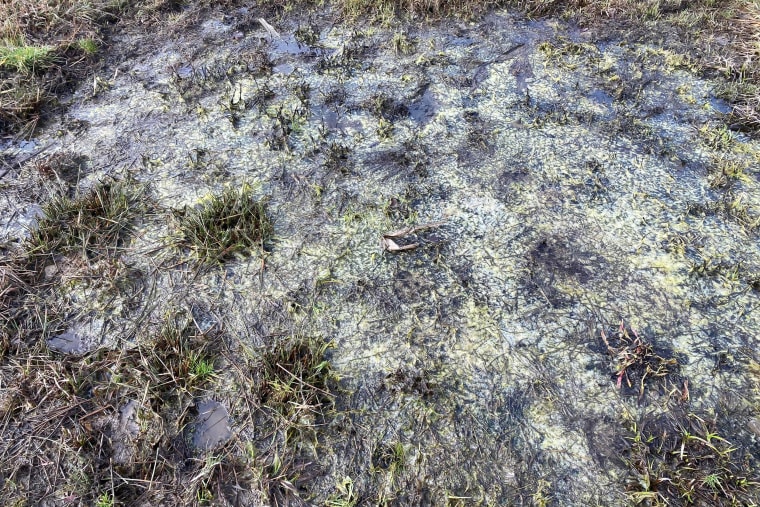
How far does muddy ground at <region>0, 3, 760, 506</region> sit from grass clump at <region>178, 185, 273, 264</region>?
61 millimetres

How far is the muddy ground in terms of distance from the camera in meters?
2.37

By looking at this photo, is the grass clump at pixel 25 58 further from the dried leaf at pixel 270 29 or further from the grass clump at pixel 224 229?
the grass clump at pixel 224 229

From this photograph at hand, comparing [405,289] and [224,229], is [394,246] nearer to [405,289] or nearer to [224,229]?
[405,289]

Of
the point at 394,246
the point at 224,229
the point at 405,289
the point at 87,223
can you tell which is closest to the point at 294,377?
the point at 405,289

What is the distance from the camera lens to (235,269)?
10.5ft

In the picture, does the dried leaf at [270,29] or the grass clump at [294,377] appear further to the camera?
the dried leaf at [270,29]

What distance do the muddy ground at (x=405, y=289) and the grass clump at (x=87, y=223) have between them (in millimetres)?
51

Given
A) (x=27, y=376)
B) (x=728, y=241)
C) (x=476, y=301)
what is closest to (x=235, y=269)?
(x=27, y=376)

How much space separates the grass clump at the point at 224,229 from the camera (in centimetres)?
322


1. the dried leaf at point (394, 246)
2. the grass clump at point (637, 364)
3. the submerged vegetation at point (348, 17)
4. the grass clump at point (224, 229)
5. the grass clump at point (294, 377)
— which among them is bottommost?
the grass clump at point (637, 364)

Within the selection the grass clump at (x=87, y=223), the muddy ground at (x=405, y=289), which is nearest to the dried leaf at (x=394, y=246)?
the muddy ground at (x=405, y=289)

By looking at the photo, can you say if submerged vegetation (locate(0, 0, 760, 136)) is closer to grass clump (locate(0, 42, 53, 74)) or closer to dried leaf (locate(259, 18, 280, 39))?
grass clump (locate(0, 42, 53, 74))

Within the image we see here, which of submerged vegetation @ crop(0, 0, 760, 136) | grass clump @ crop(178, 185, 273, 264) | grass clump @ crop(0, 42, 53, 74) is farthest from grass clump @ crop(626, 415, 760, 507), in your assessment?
grass clump @ crop(0, 42, 53, 74)

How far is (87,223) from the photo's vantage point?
3383mm
